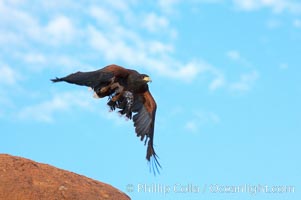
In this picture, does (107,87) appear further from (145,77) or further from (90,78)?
(145,77)

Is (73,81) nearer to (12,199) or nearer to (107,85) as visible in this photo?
(107,85)

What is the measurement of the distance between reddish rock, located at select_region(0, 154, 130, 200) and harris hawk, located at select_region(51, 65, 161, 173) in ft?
7.87

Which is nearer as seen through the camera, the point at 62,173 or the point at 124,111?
the point at 62,173

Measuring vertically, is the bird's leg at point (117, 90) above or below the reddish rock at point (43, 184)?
above

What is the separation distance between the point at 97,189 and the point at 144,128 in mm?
3852

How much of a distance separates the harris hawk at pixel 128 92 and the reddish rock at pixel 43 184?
94.5 inches

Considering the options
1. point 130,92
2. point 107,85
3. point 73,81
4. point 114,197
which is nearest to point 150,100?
point 130,92

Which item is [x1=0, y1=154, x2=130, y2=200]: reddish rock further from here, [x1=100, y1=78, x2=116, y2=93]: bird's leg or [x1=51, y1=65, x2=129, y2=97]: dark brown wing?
[x1=100, y1=78, x2=116, y2=93]: bird's leg

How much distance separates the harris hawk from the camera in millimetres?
14211

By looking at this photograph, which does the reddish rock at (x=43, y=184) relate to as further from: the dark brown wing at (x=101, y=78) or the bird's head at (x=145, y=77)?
the bird's head at (x=145, y=77)

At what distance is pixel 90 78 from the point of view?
1413 centimetres

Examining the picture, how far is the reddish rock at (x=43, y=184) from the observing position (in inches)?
442

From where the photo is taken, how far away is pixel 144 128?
15781mm

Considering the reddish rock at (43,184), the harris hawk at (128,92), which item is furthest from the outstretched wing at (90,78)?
the reddish rock at (43,184)
